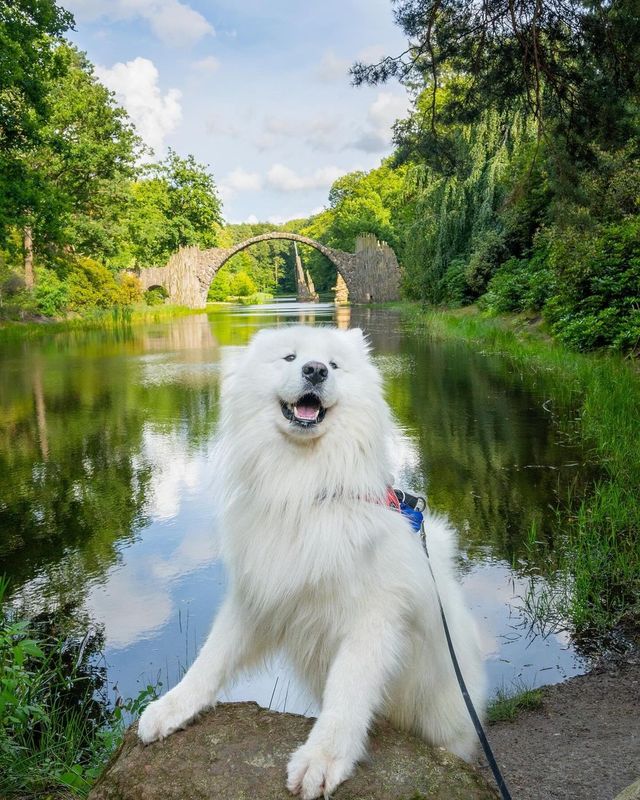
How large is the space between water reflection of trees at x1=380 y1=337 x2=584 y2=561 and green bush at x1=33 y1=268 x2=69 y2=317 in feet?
64.5

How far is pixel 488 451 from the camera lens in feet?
28.3

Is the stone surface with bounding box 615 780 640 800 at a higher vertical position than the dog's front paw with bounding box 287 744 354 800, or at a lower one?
higher

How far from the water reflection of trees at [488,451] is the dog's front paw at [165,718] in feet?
11.5

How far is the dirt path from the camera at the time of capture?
278 centimetres

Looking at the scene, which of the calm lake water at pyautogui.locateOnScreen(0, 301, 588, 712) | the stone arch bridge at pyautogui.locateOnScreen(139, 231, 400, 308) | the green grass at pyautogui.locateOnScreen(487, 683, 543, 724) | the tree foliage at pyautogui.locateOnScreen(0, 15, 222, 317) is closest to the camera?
the green grass at pyautogui.locateOnScreen(487, 683, 543, 724)

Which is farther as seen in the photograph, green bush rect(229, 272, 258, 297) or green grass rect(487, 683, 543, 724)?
green bush rect(229, 272, 258, 297)

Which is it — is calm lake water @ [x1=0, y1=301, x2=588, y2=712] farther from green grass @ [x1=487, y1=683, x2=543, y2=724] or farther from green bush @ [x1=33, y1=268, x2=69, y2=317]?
green bush @ [x1=33, y1=268, x2=69, y2=317]

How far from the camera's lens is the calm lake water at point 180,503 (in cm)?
442

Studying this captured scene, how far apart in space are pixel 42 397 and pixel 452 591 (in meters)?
11.8

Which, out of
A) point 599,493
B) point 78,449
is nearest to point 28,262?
point 78,449

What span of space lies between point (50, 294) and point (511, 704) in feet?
95.7

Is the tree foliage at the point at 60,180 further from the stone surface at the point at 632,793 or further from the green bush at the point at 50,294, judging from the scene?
the stone surface at the point at 632,793

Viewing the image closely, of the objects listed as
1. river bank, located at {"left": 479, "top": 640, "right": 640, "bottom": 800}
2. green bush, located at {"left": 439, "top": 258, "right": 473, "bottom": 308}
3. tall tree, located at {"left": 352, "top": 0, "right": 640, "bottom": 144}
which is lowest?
river bank, located at {"left": 479, "top": 640, "right": 640, "bottom": 800}

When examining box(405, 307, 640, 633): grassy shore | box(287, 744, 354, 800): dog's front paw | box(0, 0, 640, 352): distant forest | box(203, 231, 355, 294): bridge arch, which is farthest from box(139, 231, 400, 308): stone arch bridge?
box(287, 744, 354, 800): dog's front paw
